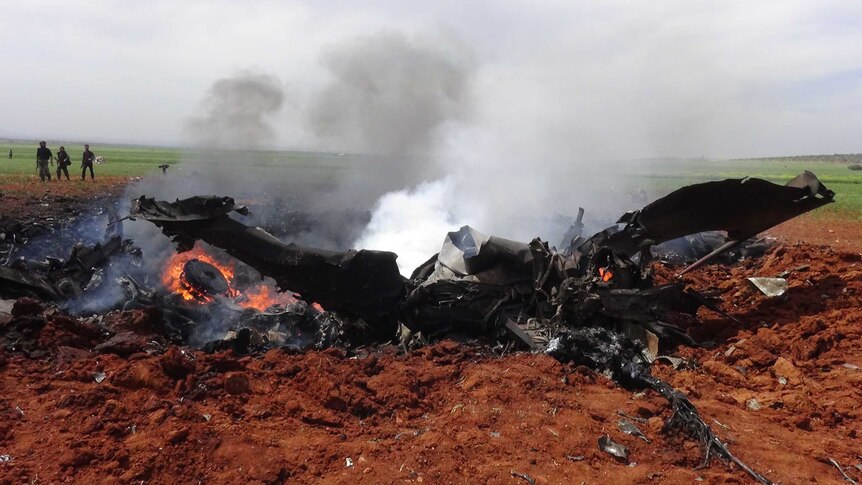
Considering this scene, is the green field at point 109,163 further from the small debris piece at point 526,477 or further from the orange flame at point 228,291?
the small debris piece at point 526,477

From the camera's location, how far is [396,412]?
17.3 ft

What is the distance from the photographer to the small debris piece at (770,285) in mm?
8898

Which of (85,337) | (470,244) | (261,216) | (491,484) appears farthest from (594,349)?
(261,216)

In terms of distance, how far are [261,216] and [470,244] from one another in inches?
428

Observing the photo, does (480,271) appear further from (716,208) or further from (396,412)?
(716,208)

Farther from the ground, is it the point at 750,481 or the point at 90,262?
the point at 90,262

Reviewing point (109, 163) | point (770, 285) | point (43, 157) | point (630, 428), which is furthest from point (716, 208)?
point (109, 163)

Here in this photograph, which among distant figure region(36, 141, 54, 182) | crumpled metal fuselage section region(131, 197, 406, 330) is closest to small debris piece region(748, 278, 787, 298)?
crumpled metal fuselage section region(131, 197, 406, 330)

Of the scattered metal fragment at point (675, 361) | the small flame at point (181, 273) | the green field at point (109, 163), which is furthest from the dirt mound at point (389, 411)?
the green field at point (109, 163)

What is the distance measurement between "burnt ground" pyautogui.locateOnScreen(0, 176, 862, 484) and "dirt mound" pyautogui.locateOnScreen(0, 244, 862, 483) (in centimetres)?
2

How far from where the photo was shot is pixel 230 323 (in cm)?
845

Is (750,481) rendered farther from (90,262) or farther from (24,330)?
(90,262)

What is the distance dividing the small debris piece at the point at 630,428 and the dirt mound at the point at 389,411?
2.2 inches

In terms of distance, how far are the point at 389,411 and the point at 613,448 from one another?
7.00 feet
